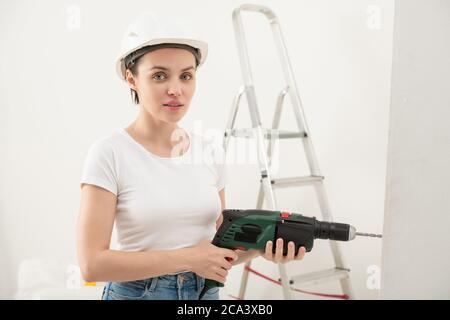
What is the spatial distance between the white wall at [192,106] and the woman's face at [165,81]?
1325 mm

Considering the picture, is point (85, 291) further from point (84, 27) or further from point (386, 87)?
point (386, 87)

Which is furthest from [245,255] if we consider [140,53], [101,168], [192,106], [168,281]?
[192,106]

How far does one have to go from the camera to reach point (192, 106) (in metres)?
2.57

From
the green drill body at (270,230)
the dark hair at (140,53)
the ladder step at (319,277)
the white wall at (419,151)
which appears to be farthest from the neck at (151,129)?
the ladder step at (319,277)

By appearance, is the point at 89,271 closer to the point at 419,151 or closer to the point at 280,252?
the point at 280,252

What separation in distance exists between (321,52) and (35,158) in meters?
1.55

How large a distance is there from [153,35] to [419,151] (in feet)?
2.31

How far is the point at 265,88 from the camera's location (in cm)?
246

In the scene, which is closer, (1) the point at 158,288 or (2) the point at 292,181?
(1) the point at 158,288

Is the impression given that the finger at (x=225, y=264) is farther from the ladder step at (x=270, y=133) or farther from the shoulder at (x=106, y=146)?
the ladder step at (x=270, y=133)

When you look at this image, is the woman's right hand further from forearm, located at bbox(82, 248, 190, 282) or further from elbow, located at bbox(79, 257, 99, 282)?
elbow, located at bbox(79, 257, 99, 282)


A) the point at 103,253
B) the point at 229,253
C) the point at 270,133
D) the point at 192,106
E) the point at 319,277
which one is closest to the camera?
the point at 103,253

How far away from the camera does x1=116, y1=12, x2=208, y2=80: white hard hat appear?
107 cm
